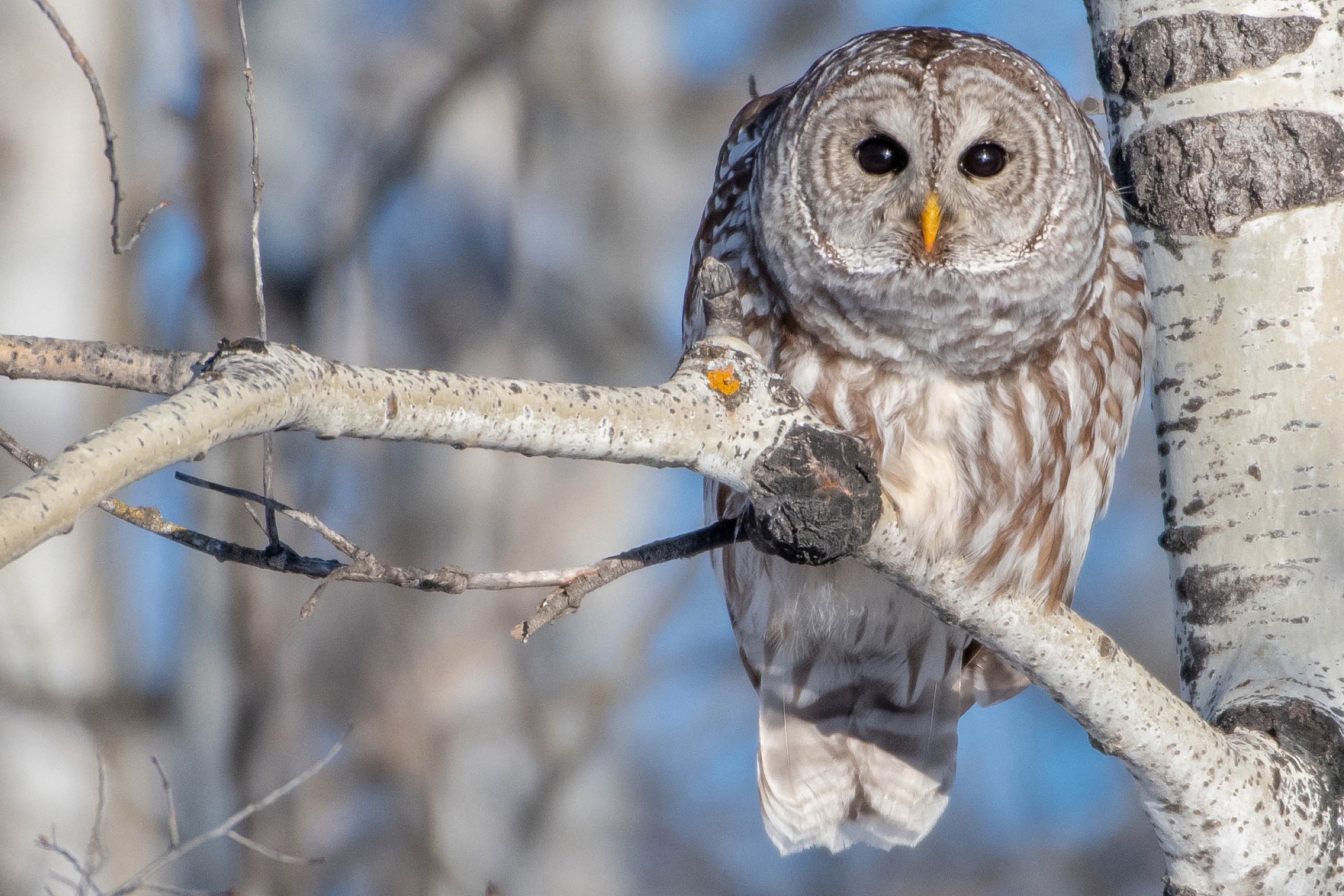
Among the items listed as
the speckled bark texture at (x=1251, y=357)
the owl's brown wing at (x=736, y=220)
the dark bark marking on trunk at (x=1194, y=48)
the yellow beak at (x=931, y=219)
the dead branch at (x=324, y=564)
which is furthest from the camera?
the owl's brown wing at (x=736, y=220)

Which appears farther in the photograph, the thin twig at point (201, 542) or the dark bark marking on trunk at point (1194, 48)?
the dark bark marking on trunk at point (1194, 48)

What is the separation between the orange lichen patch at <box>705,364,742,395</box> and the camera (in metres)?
1.80

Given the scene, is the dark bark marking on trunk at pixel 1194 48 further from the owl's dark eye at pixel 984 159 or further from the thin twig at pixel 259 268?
the thin twig at pixel 259 268

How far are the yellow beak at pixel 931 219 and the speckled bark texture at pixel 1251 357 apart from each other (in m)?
0.43

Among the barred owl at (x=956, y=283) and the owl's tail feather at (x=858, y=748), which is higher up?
the barred owl at (x=956, y=283)

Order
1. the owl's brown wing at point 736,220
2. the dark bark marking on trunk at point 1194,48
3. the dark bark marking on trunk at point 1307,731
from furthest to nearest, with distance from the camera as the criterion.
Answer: the owl's brown wing at point 736,220 < the dark bark marking on trunk at point 1194,48 < the dark bark marking on trunk at point 1307,731

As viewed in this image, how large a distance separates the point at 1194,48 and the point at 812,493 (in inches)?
53.2

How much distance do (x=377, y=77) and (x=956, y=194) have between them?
16.7 ft

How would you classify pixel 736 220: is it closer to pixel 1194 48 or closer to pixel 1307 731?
pixel 1194 48

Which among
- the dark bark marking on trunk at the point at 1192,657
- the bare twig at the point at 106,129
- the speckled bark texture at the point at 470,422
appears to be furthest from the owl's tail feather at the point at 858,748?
the bare twig at the point at 106,129

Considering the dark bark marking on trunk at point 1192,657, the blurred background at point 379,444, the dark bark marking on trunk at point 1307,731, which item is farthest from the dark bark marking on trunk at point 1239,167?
the blurred background at point 379,444

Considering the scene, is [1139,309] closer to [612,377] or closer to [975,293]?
[975,293]

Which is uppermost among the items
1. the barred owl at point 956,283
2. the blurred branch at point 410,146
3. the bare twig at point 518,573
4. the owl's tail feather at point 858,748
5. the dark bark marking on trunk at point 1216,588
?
the blurred branch at point 410,146

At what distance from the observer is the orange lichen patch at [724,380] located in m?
1.80
